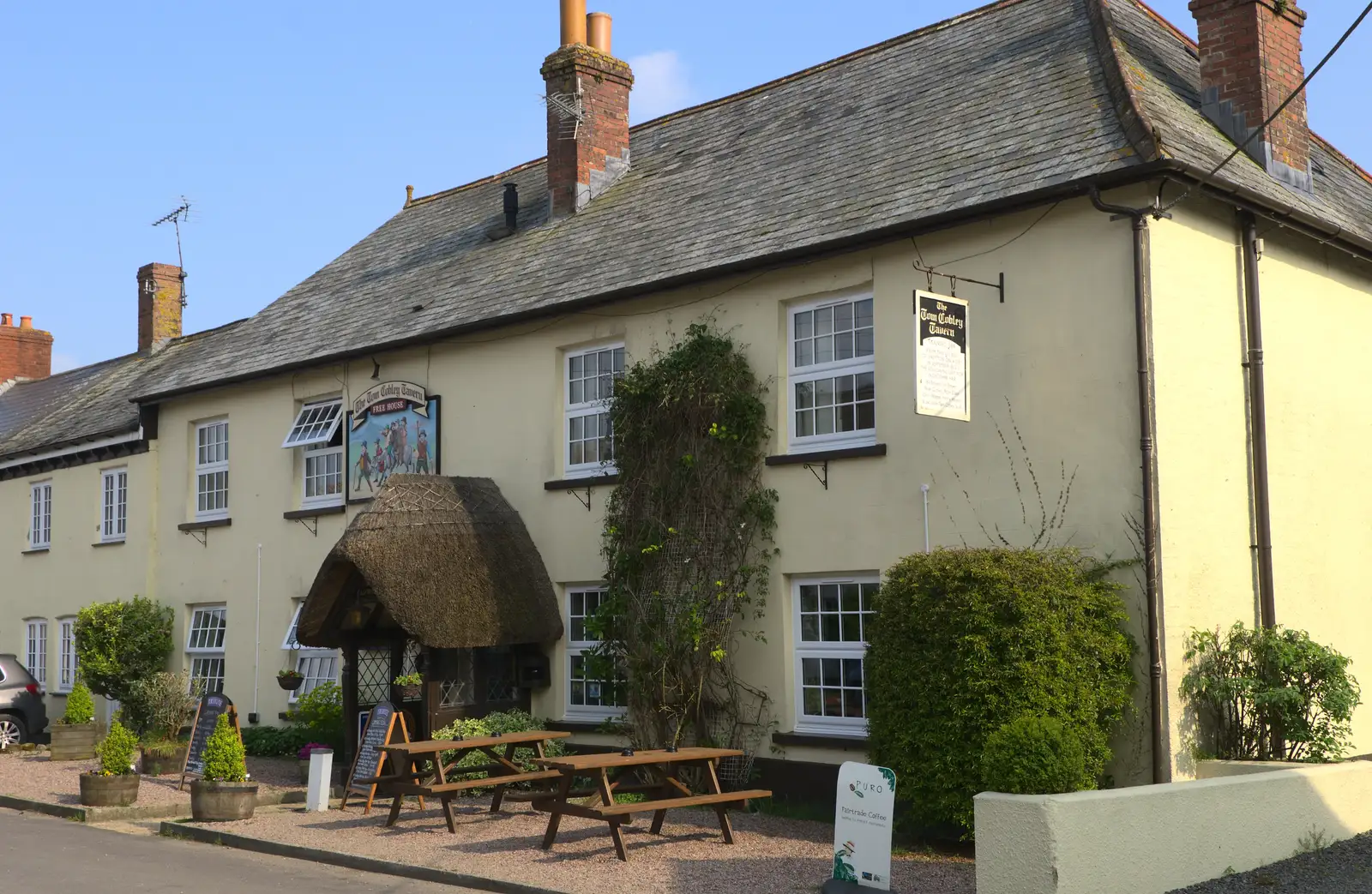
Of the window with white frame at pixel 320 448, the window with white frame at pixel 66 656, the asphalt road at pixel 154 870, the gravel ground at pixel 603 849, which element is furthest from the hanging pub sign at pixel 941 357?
the window with white frame at pixel 66 656

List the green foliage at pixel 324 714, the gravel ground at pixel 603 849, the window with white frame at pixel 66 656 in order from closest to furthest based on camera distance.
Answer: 1. the gravel ground at pixel 603 849
2. the green foliage at pixel 324 714
3. the window with white frame at pixel 66 656

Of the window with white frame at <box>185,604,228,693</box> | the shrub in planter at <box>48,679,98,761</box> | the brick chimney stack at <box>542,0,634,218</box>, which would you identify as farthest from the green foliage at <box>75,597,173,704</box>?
the brick chimney stack at <box>542,0,634,218</box>

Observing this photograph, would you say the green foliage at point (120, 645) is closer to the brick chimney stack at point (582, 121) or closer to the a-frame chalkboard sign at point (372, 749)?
the a-frame chalkboard sign at point (372, 749)

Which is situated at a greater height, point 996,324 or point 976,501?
point 996,324

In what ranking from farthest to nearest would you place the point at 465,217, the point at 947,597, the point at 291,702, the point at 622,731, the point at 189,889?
the point at 465,217
the point at 291,702
the point at 622,731
the point at 947,597
the point at 189,889

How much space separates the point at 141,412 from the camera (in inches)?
920

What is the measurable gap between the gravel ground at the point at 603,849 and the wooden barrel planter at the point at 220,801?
0.17 meters

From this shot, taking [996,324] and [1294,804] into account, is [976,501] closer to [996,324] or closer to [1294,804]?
[996,324]

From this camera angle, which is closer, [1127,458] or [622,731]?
[1127,458]

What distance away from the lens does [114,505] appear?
24438 millimetres

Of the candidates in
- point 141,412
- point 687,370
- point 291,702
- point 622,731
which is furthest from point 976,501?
point 141,412

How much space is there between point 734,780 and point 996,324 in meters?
5.33

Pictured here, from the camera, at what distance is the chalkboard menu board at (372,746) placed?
14883 millimetres

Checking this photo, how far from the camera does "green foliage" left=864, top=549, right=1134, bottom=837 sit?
11.0 meters
